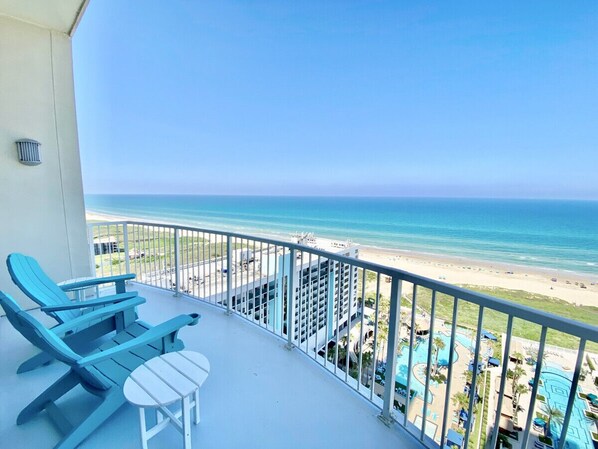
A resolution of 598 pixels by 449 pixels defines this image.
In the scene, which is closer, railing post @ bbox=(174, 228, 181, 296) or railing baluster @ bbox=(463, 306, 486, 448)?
railing baluster @ bbox=(463, 306, 486, 448)

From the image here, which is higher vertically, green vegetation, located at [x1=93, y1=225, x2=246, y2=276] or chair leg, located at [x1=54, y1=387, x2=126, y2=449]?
green vegetation, located at [x1=93, y1=225, x2=246, y2=276]

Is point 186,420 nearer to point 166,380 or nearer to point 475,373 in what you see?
point 166,380

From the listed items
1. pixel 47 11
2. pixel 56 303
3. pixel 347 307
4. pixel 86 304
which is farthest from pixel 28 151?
pixel 347 307

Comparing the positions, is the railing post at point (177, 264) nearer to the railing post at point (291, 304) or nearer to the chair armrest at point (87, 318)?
the chair armrest at point (87, 318)

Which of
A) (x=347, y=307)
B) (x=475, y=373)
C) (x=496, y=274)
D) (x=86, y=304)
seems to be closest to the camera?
(x=475, y=373)

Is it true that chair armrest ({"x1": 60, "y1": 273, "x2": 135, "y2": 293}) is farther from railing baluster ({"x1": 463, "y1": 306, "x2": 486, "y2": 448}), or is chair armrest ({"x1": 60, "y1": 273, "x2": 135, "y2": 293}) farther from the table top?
railing baluster ({"x1": 463, "y1": 306, "x2": 486, "y2": 448})

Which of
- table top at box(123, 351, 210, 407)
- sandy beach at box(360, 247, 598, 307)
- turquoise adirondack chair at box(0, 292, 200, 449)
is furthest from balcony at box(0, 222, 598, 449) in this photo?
sandy beach at box(360, 247, 598, 307)

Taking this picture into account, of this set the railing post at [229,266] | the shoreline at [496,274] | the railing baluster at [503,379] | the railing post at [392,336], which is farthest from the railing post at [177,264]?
the shoreline at [496,274]
